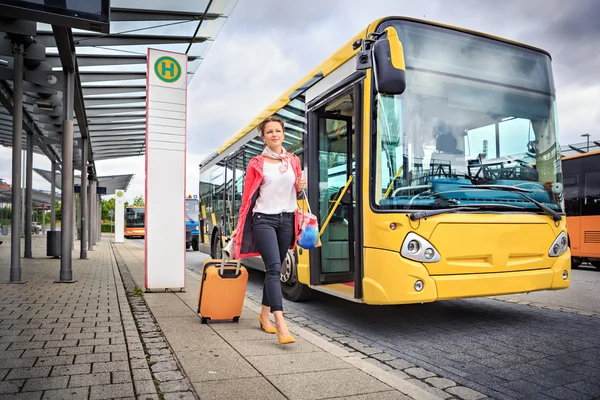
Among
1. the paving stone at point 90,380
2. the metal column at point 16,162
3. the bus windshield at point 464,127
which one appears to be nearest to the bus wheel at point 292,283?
the bus windshield at point 464,127

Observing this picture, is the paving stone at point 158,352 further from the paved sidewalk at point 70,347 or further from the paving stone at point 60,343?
the paving stone at point 60,343

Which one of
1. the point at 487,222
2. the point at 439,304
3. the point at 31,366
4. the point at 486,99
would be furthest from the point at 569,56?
the point at 31,366

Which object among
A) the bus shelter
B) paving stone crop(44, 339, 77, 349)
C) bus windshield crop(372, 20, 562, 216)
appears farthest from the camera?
the bus shelter

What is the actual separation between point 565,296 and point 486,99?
160 inches

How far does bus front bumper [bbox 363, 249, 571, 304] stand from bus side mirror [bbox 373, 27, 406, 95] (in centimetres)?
148

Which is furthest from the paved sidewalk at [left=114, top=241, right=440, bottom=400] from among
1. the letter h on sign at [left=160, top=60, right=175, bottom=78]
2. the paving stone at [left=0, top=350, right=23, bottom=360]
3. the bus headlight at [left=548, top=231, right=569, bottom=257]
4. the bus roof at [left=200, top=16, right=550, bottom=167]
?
the letter h on sign at [left=160, top=60, right=175, bottom=78]

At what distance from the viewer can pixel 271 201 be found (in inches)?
179

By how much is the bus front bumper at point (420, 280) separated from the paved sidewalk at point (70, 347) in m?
2.13

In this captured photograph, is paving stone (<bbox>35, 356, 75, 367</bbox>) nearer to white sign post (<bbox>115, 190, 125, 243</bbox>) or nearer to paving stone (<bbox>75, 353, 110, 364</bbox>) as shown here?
paving stone (<bbox>75, 353, 110, 364</bbox>)

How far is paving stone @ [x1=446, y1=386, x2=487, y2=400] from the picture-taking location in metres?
3.36

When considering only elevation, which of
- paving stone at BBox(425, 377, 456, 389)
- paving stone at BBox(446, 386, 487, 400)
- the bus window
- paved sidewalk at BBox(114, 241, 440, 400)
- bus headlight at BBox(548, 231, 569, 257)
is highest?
the bus window

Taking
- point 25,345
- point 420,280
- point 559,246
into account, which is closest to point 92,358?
point 25,345

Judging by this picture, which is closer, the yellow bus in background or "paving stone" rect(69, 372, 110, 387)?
"paving stone" rect(69, 372, 110, 387)

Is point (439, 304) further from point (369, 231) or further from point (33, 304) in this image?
point (33, 304)
